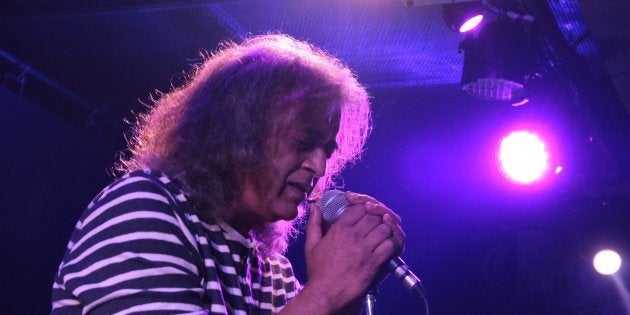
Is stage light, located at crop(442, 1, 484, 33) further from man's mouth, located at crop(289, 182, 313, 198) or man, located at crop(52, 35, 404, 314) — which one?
man's mouth, located at crop(289, 182, 313, 198)

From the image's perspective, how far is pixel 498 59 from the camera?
338cm

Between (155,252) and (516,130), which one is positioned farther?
(516,130)

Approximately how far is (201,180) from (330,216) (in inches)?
13.5

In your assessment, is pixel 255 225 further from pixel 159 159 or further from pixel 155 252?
pixel 155 252

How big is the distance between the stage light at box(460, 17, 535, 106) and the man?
50.5 inches

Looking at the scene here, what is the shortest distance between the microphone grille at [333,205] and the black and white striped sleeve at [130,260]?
0.34m

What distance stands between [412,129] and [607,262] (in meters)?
1.66

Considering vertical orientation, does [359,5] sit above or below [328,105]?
above

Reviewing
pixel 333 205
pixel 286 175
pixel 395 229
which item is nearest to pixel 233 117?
pixel 286 175

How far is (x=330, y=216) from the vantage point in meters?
1.59

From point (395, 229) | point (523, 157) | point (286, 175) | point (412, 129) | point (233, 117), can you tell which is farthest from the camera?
point (412, 129)

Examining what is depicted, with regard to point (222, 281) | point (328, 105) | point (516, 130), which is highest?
point (516, 130)

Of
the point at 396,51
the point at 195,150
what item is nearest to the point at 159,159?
the point at 195,150

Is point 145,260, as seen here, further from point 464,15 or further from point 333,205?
point 464,15
